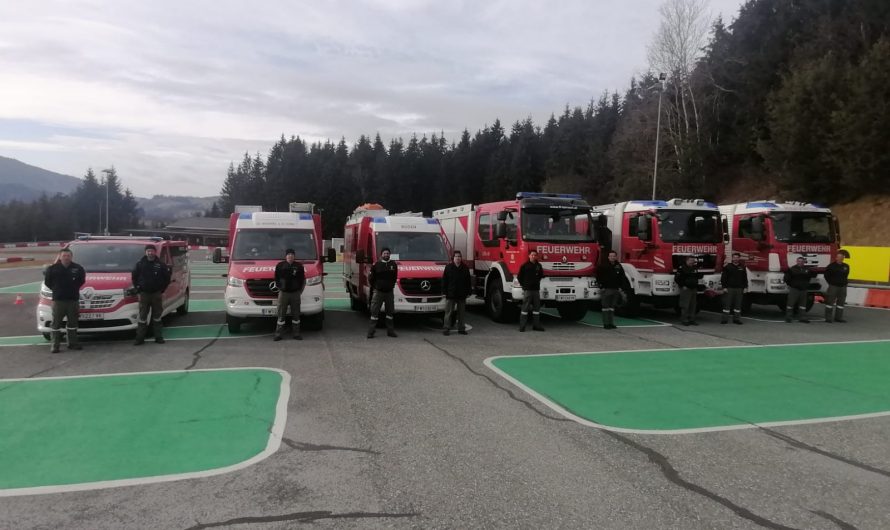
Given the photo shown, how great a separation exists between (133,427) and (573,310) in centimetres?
1073

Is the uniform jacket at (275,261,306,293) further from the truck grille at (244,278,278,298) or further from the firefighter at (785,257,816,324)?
the firefighter at (785,257,816,324)

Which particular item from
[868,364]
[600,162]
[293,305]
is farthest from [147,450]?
[600,162]

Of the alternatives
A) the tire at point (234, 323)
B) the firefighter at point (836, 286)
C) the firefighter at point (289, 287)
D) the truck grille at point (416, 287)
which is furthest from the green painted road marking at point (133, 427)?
the firefighter at point (836, 286)

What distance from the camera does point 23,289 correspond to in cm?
2055

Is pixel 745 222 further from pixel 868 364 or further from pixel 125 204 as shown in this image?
pixel 125 204

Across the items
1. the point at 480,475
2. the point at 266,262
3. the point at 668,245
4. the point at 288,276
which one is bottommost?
the point at 480,475

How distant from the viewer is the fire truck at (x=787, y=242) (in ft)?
49.0

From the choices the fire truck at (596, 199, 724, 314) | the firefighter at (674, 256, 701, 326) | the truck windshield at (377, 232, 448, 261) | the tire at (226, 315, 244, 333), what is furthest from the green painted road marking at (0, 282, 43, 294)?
the firefighter at (674, 256, 701, 326)

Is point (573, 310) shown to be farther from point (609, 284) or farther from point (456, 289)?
point (456, 289)

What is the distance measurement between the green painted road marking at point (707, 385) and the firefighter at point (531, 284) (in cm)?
277

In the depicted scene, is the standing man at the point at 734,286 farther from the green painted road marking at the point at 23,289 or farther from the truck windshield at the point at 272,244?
the green painted road marking at the point at 23,289

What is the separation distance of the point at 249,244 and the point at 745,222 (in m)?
13.0

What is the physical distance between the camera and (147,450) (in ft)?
17.4

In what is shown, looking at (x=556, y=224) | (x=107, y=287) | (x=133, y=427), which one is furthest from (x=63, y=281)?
(x=556, y=224)
